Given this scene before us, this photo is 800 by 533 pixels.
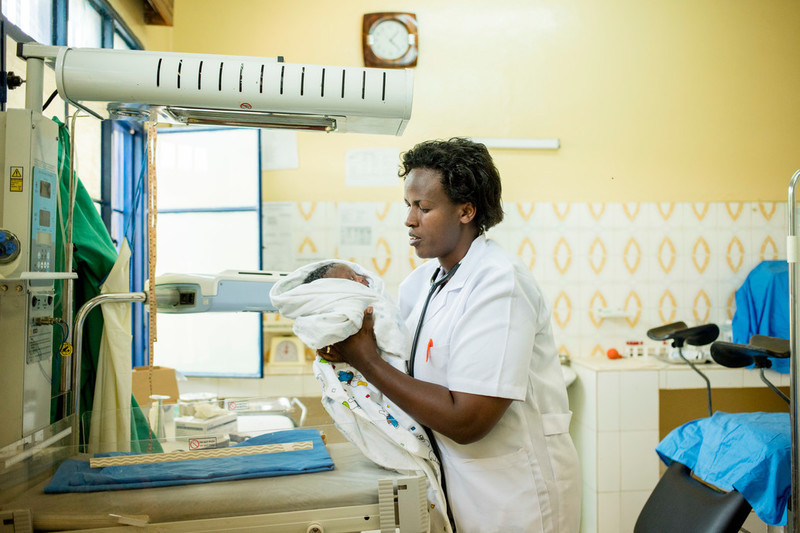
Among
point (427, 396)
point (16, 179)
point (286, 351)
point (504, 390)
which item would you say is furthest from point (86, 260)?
point (286, 351)

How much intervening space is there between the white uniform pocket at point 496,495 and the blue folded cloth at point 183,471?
280 mm

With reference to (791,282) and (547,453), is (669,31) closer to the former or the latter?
(791,282)

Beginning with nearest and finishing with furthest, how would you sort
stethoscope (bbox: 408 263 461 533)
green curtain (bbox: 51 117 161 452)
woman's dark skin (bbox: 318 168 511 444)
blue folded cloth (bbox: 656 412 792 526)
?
woman's dark skin (bbox: 318 168 511 444), stethoscope (bbox: 408 263 461 533), green curtain (bbox: 51 117 161 452), blue folded cloth (bbox: 656 412 792 526)

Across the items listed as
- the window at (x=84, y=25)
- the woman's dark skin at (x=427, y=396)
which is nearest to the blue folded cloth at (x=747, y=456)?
the woman's dark skin at (x=427, y=396)

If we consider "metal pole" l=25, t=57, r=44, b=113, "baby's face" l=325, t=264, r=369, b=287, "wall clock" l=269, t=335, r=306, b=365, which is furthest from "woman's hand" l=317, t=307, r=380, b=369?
"wall clock" l=269, t=335, r=306, b=365

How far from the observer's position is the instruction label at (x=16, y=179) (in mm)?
1229

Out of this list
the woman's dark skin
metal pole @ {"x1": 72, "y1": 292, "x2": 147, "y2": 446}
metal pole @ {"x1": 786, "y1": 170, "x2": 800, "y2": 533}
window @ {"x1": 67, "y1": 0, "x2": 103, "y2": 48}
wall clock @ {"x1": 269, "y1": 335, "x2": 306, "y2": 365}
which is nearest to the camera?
the woman's dark skin

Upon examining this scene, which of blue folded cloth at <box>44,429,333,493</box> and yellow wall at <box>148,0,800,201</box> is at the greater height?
yellow wall at <box>148,0,800,201</box>

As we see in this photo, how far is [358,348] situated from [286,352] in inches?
85.7

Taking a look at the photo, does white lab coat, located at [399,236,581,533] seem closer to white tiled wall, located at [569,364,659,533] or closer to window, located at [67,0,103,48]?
white tiled wall, located at [569,364,659,533]

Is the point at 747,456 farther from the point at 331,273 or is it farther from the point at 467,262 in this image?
the point at 331,273

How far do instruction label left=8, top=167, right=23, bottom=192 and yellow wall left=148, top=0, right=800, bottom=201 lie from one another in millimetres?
2159

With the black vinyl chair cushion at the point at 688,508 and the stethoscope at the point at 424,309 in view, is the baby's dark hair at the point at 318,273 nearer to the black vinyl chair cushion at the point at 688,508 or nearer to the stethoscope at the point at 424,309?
the stethoscope at the point at 424,309

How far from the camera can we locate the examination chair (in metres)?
1.92
